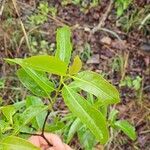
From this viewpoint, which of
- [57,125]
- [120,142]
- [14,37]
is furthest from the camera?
[14,37]

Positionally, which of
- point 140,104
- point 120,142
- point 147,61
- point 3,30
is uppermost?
point 3,30

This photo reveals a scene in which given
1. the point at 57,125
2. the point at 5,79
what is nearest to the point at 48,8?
the point at 5,79

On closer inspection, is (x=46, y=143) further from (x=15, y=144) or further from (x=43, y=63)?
(x=43, y=63)

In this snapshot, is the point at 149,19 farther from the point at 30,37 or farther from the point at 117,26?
the point at 30,37

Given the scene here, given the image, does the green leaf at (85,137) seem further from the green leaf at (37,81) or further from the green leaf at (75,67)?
the green leaf at (75,67)

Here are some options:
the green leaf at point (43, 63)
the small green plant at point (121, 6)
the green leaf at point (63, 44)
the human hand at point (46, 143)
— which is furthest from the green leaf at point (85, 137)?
the small green plant at point (121, 6)

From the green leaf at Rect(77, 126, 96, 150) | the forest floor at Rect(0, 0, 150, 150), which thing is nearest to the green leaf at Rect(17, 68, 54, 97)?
the green leaf at Rect(77, 126, 96, 150)
